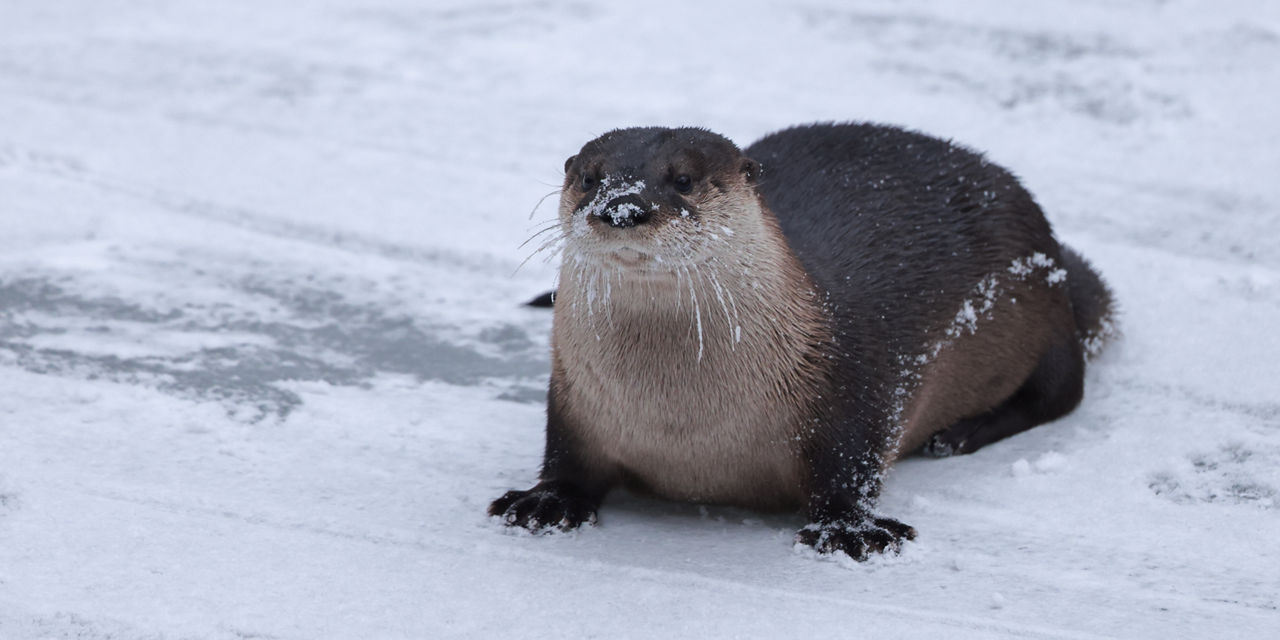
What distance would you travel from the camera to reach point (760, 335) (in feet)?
7.88

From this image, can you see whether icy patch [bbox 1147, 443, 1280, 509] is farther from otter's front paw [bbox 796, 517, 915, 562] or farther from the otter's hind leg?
otter's front paw [bbox 796, 517, 915, 562]

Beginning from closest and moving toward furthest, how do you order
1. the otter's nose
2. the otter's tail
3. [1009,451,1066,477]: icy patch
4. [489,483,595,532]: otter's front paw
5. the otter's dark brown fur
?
the otter's nose
the otter's dark brown fur
[489,483,595,532]: otter's front paw
[1009,451,1066,477]: icy patch
the otter's tail

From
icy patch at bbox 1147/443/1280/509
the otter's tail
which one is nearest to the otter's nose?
icy patch at bbox 1147/443/1280/509

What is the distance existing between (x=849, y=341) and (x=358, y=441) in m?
0.91

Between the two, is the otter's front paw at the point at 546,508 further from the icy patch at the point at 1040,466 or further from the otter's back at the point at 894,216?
the icy patch at the point at 1040,466

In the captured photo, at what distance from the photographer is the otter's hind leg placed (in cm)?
295

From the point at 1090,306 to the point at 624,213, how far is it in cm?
149

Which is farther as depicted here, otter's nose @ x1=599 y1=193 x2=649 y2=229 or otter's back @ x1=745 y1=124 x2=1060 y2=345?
otter's back @ x1=745 y1=124 x2=1060 y2=345

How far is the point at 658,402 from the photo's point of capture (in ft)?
7.81

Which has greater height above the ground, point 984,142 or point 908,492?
point 984,142

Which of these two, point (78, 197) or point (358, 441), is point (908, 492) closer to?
point (358, 441)

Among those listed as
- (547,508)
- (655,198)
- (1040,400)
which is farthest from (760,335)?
(1040,400)

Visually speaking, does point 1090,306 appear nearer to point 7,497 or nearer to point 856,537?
point 856,537

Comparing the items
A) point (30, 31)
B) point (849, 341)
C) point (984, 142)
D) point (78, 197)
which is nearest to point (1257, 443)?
point (849, 341)
